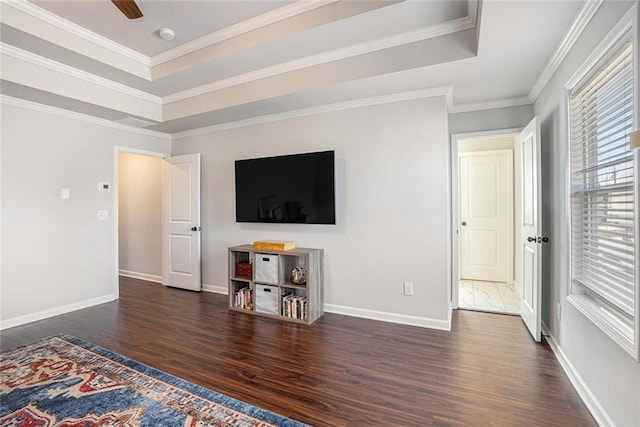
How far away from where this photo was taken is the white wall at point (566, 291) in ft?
4.98

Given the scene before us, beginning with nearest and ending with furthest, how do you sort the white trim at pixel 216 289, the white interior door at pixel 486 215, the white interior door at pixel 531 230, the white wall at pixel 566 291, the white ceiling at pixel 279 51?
the white wall at pixel 566 291 < the white ceiling at pixel 279 51 < the white interior door at pixel 531 230 < the white trim at pixel 216 289 < the white interior door at pixel 486 215

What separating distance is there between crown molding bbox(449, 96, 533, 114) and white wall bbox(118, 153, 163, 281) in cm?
445

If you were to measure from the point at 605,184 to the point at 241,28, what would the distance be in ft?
9.77

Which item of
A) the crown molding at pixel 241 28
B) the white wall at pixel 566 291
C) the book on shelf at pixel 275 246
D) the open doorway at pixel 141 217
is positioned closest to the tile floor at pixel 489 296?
the white wall at pixel 566 291

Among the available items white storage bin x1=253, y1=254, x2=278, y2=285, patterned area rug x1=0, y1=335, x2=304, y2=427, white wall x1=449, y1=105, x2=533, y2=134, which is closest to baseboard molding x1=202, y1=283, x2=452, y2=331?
white storage bin x1=253, y1=254, x2=278, y2=285

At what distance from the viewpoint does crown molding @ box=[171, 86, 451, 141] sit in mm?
3087

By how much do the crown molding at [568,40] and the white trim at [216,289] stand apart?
4.29 meters

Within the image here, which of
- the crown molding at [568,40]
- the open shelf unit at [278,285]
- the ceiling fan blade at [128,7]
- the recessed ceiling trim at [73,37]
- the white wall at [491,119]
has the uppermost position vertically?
the recessed ceiling trim at [73,37]

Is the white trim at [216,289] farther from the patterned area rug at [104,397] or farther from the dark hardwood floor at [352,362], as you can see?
the patterned area rug at [104,397]

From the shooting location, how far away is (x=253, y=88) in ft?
11.2

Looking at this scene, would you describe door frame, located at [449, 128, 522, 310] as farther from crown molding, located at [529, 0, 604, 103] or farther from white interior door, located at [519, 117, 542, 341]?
crown molding, located at [529, 0, 604, 103]

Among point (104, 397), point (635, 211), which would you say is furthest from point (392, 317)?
point (104, 397)

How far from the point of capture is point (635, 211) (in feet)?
4.58

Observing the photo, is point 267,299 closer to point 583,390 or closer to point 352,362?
point 352,362
